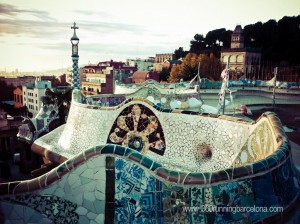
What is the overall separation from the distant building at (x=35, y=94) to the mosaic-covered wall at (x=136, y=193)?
31.4 metres

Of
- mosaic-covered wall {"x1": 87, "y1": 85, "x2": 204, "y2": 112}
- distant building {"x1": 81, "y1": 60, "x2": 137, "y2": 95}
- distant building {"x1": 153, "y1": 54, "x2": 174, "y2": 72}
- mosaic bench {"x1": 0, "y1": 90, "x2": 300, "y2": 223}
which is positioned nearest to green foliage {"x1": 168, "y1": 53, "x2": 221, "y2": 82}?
distant building {"x1": 81, "y1": 60, "x2": 137, "y2": 95}

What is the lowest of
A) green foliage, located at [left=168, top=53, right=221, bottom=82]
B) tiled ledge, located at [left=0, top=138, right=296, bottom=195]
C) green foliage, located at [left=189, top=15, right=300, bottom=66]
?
tiled ledge, located at [left=0, top=138, right=296, bottom=195]

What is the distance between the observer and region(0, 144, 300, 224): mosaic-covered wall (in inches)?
97.7

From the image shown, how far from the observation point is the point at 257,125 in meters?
4.46

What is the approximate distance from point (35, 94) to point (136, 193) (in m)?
33.2

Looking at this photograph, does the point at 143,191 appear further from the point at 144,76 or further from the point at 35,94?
the point at 144,76

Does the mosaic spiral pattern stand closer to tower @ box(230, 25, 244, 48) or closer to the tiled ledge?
the tiled ledge

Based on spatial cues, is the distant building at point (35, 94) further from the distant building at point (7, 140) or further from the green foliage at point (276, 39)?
the green foliage at point (276, 39)

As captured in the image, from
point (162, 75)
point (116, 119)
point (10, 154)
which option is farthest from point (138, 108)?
point (162, 75)

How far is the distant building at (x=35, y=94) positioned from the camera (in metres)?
32.6

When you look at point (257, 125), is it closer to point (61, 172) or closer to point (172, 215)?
point (172, 215)

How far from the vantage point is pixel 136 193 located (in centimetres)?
262

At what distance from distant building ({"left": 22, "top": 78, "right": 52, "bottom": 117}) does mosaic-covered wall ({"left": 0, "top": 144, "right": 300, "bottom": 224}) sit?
31.4 meters

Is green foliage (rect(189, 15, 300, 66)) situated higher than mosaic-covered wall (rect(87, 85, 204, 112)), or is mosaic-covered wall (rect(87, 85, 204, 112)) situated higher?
green foliage (rect(189, 15, 300, 66))
